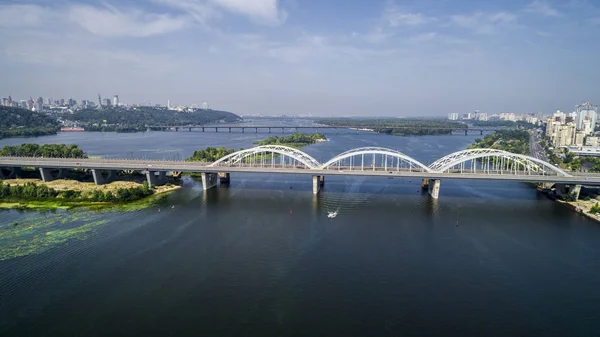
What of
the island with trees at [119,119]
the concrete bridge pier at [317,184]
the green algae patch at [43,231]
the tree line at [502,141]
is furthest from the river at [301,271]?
the island with trees at [119,119]

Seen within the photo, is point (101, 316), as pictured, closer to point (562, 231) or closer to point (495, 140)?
point (562, 231)

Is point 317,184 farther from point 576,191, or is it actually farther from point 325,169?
point 576,191

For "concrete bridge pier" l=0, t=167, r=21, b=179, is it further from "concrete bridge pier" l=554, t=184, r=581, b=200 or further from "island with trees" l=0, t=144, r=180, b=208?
"concrete bridge pier" l=554, t=184, r=581, b=200

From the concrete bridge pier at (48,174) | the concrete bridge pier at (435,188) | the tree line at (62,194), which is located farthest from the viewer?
the concrete bridge pier at (48,174)

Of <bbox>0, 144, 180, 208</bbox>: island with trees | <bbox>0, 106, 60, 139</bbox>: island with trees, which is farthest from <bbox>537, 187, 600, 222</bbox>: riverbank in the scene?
<bbox>0, 106, 60, 139</bbox>: island with trees

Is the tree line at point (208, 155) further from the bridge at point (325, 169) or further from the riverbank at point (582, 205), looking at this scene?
the riverbank at point (582, 205)

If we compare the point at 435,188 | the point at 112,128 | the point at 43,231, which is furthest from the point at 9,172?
the point at 112,128
